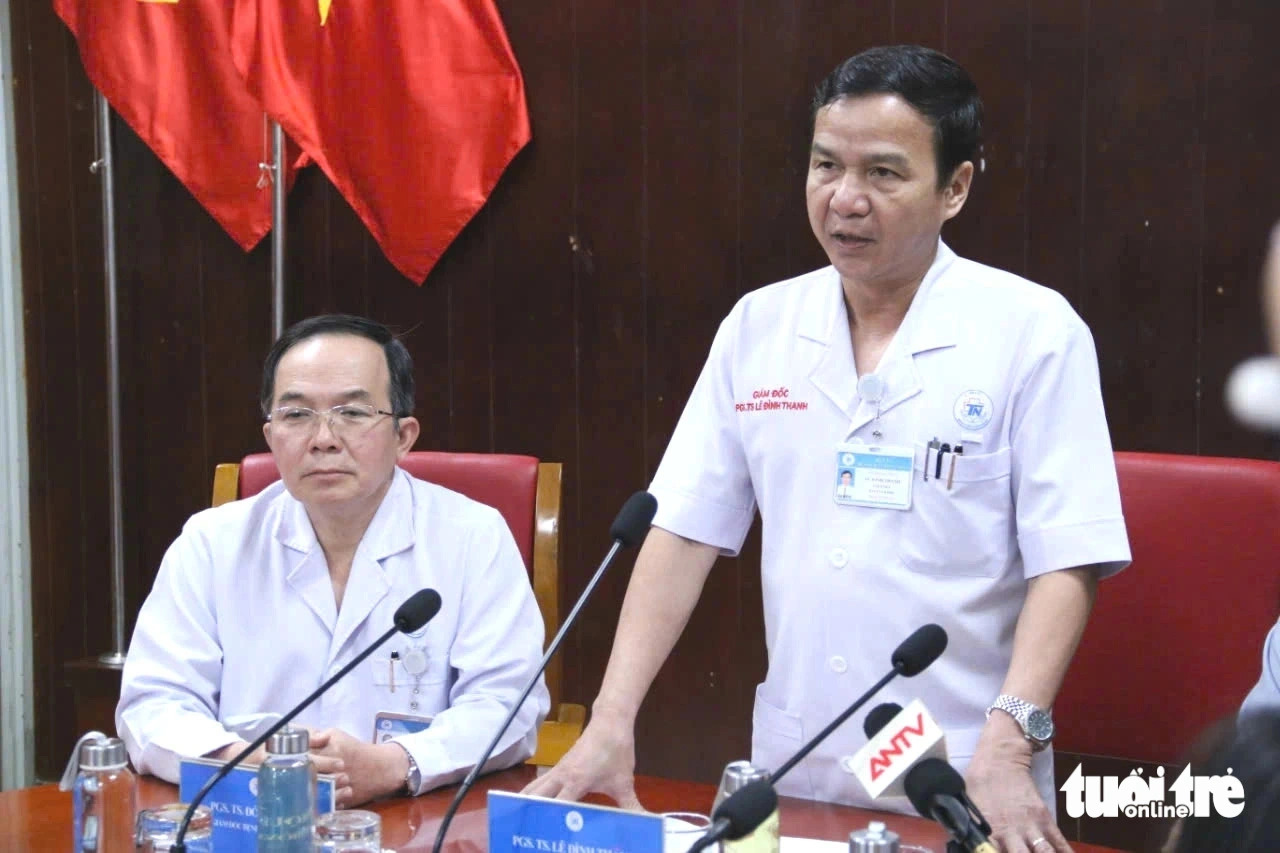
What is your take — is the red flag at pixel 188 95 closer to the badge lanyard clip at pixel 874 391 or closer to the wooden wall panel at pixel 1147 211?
the wooden wall panel at pixel 1147 211

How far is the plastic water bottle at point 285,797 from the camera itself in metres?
1.34

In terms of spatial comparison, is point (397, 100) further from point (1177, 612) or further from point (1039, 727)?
point (1039, 727)

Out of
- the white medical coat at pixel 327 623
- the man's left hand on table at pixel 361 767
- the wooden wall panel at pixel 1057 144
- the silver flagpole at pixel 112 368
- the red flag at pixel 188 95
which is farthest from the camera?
the silver flagpole at pixel 112 368

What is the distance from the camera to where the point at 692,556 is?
1956 millimetres

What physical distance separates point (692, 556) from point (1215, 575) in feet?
2.33

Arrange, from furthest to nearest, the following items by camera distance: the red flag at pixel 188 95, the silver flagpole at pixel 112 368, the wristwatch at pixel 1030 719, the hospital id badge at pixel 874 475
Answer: the silver flagpole at pixel 112 368
the red flag at pixel 188 95
the hospital id badge at pixel 874 475
the wristwatch at pixel 1030 719

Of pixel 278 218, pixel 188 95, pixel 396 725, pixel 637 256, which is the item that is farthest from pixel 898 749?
pixel 188 95

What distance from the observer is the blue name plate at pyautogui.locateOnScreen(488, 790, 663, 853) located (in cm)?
123

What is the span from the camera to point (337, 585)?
7.16 feet

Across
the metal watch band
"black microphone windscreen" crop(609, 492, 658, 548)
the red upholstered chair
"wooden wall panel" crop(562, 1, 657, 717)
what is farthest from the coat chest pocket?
"wooden wall panel" crop(562, 1, 657, 717)

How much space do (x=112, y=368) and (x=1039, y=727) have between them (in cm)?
292

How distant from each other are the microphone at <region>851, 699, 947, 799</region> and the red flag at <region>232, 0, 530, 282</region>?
245cm

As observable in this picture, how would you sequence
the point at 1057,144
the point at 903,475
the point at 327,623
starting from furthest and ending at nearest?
1. the point at 1057,144
2. the point at 327,623
3. the point at 903,475

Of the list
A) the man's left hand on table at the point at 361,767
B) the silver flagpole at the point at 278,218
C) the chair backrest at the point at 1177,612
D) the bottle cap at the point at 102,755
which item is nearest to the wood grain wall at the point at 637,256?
the silver flagpole at the point at 278,218
